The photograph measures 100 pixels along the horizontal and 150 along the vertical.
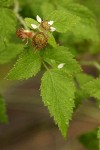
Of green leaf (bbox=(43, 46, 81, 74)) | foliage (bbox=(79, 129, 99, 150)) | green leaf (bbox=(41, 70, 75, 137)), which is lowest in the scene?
foliage (bbox=(79, 129, 99, 150))

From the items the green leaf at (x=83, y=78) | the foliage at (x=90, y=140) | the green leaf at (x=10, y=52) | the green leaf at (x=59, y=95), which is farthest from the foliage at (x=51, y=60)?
the foliage at (x=90, y=140)

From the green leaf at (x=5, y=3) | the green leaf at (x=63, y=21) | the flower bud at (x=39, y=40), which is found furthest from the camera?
the green leaf at (x=5, y=3)

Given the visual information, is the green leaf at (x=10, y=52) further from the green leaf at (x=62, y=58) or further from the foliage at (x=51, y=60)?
the green leaf at (x=62, y=58)

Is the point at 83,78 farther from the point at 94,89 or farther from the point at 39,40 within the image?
the point at 39,40

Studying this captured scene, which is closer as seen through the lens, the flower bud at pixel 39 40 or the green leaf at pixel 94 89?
the flower bud at pixel 39 40

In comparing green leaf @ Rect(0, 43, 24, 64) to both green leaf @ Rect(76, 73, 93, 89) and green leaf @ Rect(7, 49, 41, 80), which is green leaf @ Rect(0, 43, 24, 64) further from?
green leaf @ Rect(7, 49, 41, 80)

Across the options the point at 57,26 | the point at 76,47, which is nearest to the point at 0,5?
the point at 57,26

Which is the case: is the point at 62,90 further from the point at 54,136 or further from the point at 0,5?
the point at 54,136

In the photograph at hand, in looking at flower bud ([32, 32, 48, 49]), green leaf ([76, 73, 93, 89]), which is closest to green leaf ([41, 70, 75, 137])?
flower bud ([32, 32, 48, 49])
